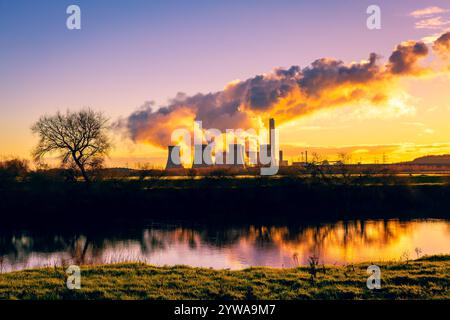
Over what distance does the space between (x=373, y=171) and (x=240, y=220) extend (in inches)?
1071

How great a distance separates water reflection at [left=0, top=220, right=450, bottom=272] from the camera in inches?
1123

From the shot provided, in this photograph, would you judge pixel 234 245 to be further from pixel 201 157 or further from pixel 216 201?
pixel 201 157

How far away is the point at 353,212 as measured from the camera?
5491cm

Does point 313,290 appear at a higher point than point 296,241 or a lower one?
higher

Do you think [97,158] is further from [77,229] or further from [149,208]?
[77,229]

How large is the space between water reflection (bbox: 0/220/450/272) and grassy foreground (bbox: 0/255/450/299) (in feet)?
27.9

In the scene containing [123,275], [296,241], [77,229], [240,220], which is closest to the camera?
[123,275]

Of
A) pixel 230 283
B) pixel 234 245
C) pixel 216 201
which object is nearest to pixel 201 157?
pixel 216 201

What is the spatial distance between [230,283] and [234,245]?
19276mm

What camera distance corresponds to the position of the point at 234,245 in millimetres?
34312

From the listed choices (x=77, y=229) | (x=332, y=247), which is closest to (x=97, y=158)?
(x=77, y=229)

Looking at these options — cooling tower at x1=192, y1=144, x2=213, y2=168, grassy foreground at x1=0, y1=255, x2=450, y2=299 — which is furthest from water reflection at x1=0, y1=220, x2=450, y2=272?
cooling tower at x1=192, y1=144, x2=213, y2=168

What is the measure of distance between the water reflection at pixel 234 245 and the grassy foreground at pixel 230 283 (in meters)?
8.51
